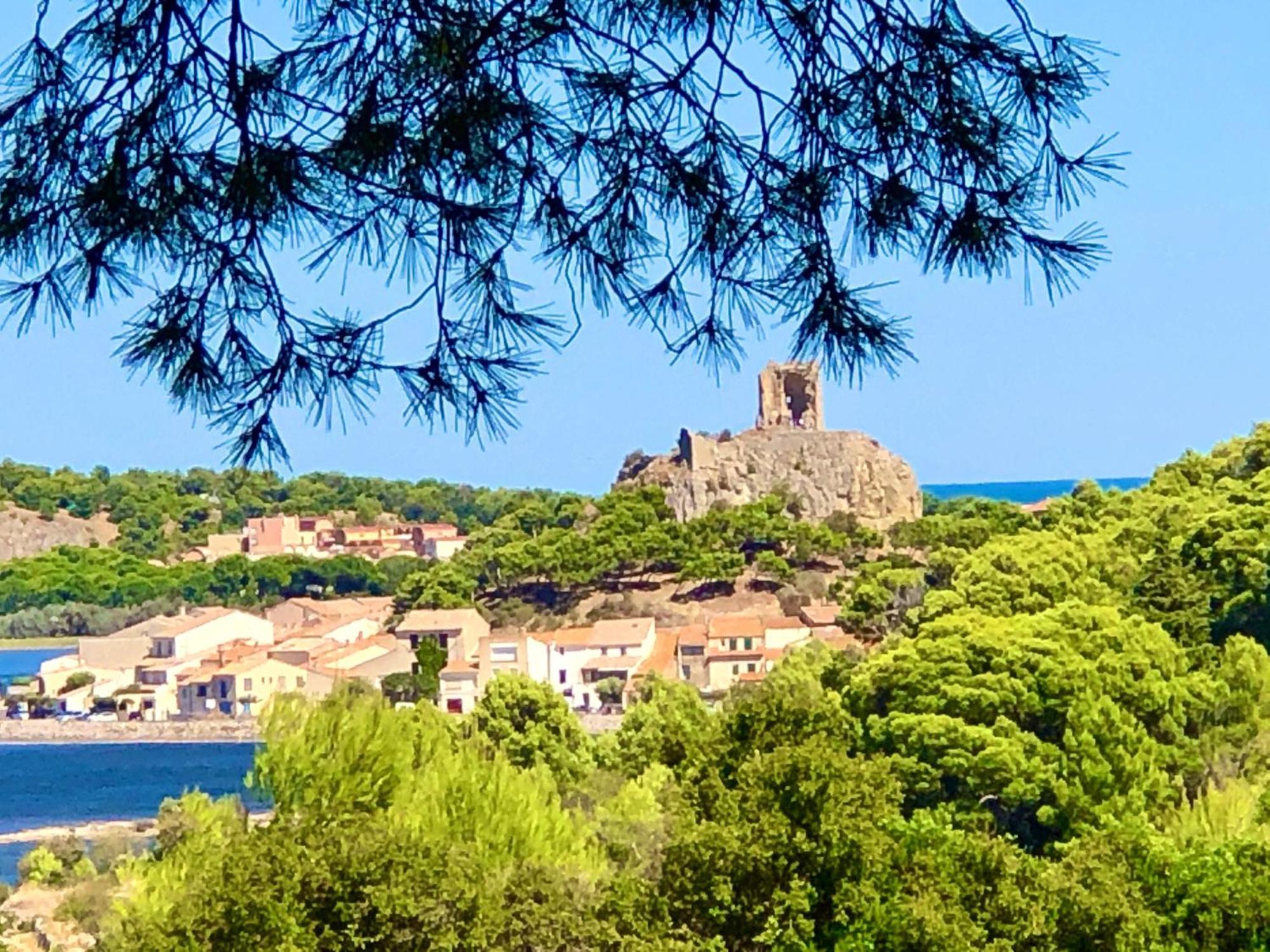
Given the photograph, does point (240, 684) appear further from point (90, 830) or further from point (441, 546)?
point (441, 546)

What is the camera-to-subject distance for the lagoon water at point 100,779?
2750cm

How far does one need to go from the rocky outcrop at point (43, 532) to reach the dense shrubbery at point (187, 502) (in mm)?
363

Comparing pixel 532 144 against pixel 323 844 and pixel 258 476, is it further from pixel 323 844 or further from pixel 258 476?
pixel 323 844

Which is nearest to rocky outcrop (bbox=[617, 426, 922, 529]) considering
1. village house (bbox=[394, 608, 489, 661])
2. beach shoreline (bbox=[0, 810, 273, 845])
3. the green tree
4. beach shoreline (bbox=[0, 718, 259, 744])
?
village house (bbox=[394, 608, 489, 661])

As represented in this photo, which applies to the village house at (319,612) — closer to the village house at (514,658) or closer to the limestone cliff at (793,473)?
the limestone cliff at (793,473)

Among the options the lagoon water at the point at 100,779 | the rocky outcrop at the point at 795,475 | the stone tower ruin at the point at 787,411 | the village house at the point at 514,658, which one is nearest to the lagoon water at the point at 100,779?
the lagoon water at the point at 100,779

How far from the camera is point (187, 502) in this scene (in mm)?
63281

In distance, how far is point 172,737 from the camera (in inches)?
1549

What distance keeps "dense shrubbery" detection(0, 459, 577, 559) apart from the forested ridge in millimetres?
35951

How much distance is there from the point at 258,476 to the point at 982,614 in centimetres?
1469

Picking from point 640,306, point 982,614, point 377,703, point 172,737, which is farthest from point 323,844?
point 172,737

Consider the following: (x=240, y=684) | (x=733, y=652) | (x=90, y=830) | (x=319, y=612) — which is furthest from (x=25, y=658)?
(x=90, y=830)

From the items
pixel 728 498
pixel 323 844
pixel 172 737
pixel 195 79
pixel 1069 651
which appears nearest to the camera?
pixel 195 79

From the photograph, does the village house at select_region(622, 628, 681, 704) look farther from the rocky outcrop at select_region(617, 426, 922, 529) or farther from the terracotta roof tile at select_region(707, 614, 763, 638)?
the rocky outcrop at select_region(617, 426, 922, 529)
